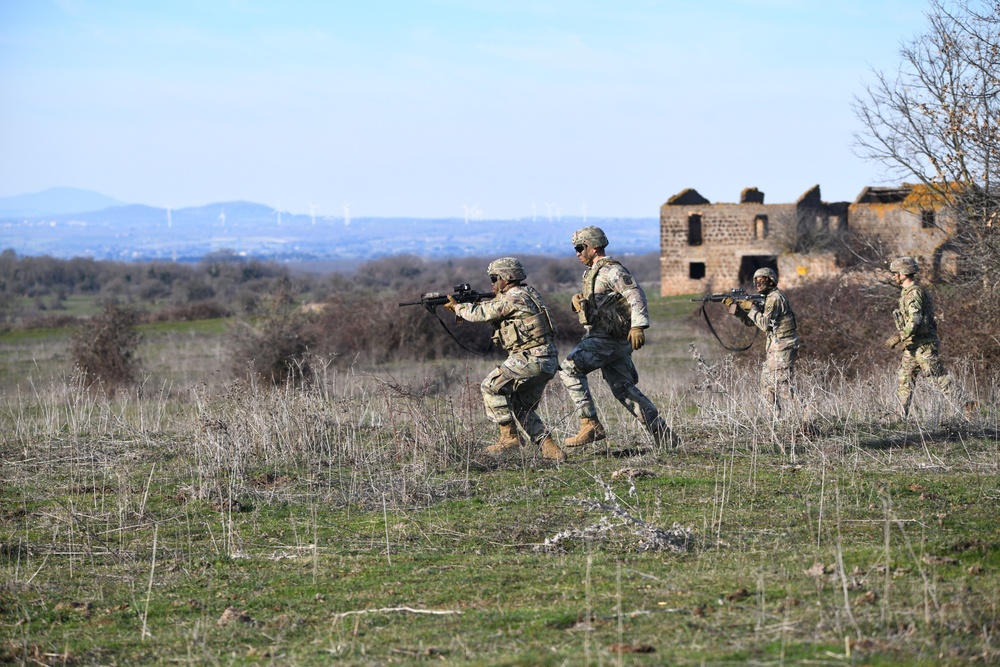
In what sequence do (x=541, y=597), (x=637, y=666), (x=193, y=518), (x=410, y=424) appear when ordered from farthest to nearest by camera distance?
(x=410, y=424)
(x=193, y=518)
(x=541, y=597)
(x=637, y=666)

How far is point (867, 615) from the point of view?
5094 mm

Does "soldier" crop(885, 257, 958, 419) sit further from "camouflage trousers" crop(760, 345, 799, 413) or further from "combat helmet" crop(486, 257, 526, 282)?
"combat helmet" crop(486, 257, 526, 282)

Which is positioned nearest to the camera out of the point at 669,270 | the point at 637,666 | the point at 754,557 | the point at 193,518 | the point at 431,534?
the point at 637,666

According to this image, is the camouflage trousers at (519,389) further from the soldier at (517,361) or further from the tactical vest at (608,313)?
the tactical vest at (608,313)

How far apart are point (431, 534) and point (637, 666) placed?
286 centimetres

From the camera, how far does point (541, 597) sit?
229 inches

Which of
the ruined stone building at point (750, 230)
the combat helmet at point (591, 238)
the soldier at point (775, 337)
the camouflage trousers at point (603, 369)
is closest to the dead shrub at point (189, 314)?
the ruined stone building at point (750, 230)

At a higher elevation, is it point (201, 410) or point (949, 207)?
point (949, 207)

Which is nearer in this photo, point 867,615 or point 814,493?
point 867,615

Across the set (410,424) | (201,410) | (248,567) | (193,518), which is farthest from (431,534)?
(201,410)

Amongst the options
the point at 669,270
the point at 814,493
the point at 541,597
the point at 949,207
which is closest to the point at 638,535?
the point at 541,597

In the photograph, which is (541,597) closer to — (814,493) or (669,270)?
(814,493)

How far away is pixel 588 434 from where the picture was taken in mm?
9664

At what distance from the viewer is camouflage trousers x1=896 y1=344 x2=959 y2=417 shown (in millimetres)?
10992
